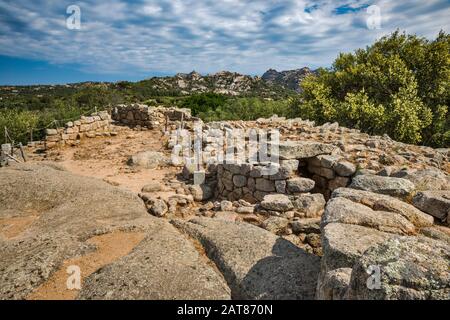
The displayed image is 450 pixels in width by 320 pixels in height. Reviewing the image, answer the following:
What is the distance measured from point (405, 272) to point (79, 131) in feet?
58.9

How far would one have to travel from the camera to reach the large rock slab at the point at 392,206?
410cm

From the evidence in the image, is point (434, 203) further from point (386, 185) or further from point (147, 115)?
point (147, 115)

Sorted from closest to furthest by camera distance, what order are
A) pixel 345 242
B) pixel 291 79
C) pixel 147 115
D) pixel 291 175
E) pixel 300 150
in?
pixel 345 242 < pixel 291 175 < pixel 300 150 < pixel 147 115 < pixel 291 79

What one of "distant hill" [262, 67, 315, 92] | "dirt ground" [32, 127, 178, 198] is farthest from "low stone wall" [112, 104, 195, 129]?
"distant hill" [262, 67, 315, 92]

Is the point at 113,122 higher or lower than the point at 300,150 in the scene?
higher

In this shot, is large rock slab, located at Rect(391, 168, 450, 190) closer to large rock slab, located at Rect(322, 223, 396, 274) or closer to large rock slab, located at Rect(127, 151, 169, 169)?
large rock slab, located at Rect(322, 223, 396, 274)

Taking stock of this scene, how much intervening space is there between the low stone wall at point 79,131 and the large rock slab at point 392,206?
621 inches

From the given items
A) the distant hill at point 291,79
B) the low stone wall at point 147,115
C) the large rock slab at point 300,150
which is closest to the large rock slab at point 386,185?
the large rock slab at point 300,150

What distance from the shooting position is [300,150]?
314 inches

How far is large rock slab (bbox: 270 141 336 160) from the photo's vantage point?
25.9ft

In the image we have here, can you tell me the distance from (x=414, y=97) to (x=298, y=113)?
6.32 m

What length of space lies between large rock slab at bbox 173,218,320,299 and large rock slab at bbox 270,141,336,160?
134 inches

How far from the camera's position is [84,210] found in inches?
225

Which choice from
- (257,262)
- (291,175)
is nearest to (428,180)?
(291,175)
